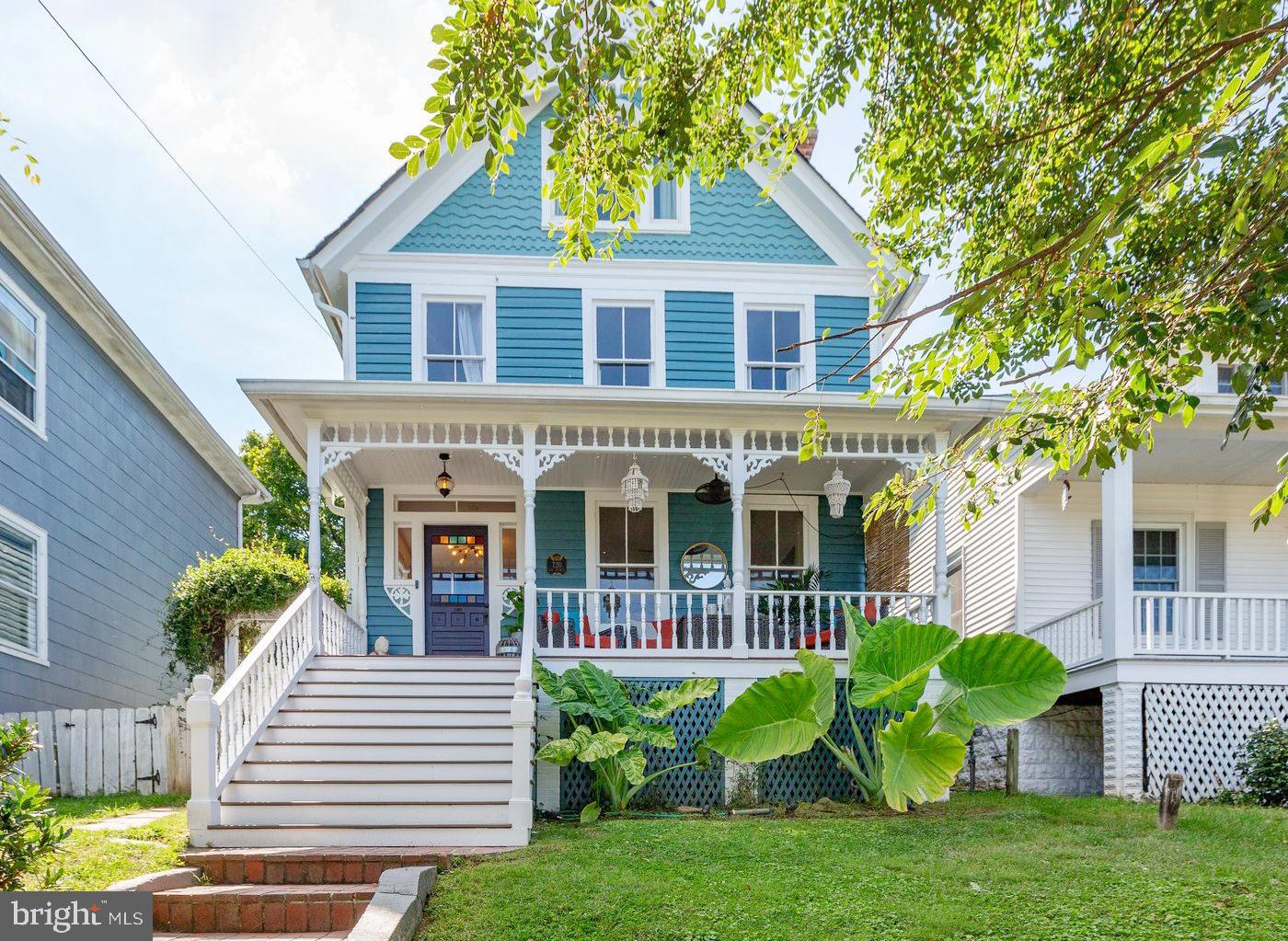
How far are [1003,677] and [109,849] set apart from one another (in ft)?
21.1

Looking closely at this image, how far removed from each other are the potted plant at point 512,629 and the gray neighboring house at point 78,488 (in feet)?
14.4

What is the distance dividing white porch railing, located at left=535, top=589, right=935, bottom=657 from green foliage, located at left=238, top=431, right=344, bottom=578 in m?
18.8

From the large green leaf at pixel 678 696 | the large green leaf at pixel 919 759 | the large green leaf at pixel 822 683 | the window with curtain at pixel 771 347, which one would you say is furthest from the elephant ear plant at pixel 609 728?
the window with curtain at pixel 771 347

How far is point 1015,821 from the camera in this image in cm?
783

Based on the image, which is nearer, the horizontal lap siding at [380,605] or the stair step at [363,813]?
the stair step at [363,813]

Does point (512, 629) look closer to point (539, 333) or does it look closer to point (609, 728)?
point (609, 728)

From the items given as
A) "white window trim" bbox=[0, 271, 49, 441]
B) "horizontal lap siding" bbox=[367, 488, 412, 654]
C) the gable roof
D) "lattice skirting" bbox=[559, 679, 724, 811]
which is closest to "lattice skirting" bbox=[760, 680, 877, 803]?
"lattice skirting" bbox=[559, 679, 724, 811]

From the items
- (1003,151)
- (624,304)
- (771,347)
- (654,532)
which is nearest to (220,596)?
(654,532)

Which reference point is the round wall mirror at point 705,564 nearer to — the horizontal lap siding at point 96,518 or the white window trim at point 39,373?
the horizontal lap siding at point 96,518

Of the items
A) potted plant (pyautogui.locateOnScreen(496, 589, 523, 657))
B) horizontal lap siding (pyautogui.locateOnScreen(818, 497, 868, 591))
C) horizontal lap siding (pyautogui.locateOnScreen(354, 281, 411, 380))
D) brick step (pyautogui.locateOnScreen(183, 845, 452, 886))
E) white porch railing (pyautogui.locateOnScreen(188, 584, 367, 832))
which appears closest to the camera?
brick step (pyautogui.locateOnScreen(183, 845, 452, 886))

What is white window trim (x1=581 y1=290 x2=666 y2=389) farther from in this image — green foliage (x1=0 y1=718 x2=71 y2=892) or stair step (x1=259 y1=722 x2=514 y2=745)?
green foliage (x1=0 y1=718 x2=71 y2=892)

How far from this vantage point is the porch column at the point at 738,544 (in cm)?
1001

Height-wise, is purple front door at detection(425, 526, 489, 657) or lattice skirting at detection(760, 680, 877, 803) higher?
purple front door at detection(425, 526, 489, 657)

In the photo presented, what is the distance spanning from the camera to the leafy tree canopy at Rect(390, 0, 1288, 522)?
3.98 m
